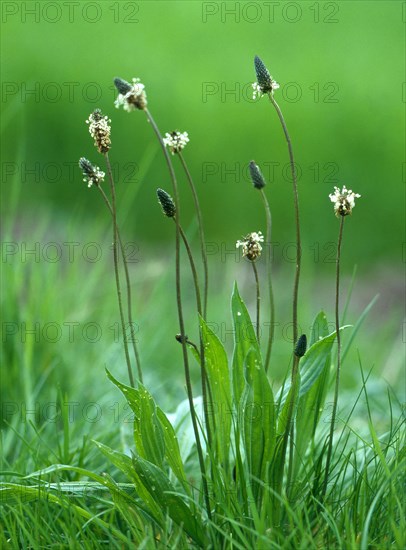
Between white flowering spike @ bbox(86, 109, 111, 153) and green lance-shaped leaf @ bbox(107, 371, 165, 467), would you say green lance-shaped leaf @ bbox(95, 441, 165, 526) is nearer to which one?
green lance-shaped leaf @ bbox(107, 371, 165, 467)

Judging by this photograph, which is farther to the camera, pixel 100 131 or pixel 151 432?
pixel 151 432

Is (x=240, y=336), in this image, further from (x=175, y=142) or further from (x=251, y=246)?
(x=175, y=142)

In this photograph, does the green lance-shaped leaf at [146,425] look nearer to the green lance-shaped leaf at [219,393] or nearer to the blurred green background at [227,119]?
the green lance-shaped leaf at [219,393]

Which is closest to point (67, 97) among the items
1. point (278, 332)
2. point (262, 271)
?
point (262, 271)

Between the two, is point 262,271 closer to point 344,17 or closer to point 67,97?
point 67,97

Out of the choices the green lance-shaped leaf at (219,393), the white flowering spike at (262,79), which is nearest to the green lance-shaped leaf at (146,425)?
the green lance-shaped leaf at (219,393)

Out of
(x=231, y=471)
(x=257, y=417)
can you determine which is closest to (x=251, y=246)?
(x=257, y=417)
